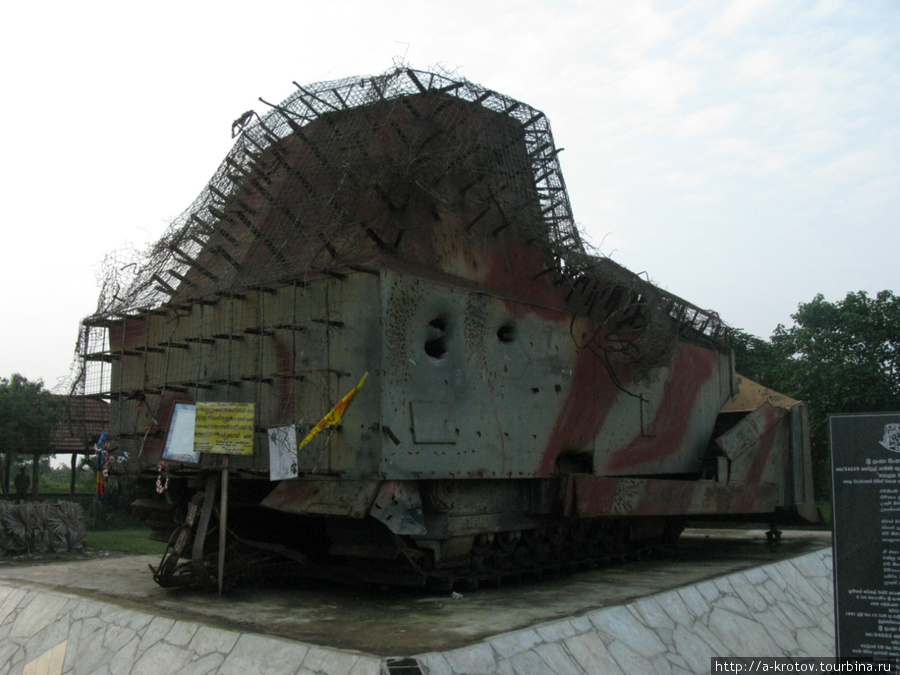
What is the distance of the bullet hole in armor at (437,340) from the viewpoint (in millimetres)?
8922

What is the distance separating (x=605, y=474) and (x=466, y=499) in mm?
2950

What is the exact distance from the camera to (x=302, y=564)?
979 centimetres

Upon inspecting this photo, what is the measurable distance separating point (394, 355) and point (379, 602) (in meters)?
2.52

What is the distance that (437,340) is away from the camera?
905 centimetres

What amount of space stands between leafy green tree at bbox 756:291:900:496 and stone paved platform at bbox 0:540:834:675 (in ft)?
41.5

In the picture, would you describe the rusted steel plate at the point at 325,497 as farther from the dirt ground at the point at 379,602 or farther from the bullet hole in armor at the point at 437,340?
the bullet hole in armor at the point at 437,340

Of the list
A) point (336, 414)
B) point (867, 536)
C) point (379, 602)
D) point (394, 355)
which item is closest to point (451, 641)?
point (379, 602)

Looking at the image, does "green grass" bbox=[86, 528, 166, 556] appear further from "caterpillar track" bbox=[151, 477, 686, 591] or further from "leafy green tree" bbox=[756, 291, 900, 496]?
"leafy green tree" bbox=[756, 291, 900, 496]

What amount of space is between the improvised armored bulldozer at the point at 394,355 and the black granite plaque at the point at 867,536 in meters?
3.83

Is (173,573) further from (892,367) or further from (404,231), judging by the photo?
(892,367)

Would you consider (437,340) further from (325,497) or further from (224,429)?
(224,429)

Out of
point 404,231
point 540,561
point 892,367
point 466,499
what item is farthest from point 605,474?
point 892,367

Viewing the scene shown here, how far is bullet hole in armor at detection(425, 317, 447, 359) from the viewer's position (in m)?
8.92

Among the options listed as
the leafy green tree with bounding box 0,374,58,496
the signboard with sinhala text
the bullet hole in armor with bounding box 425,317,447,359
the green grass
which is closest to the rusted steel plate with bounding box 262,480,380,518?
the signboard with sinhala text
